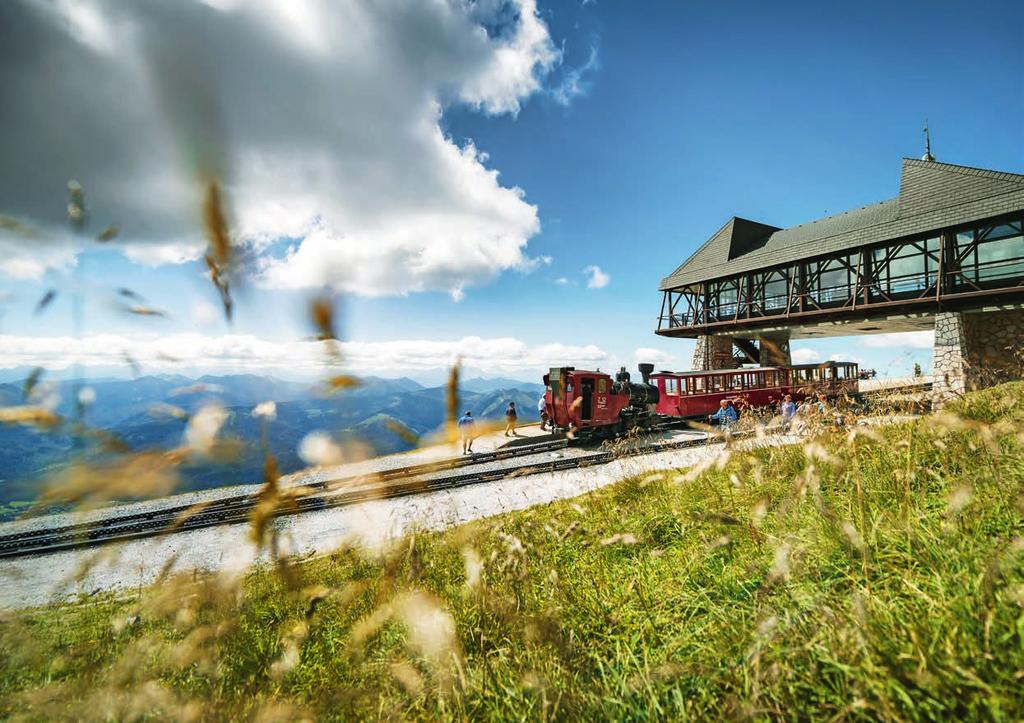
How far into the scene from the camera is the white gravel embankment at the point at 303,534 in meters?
7.90

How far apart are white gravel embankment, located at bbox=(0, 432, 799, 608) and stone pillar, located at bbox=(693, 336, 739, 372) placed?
17.5 metres

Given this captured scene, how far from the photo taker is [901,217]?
20.1m

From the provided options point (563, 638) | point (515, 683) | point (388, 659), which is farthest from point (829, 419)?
point (388, 659)

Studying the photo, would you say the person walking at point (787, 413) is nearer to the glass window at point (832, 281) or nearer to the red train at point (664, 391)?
the red train at point (664, 391)

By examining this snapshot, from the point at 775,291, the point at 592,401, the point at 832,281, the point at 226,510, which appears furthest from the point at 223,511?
the point at 775,291

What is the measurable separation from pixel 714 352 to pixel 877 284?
30.5 feet

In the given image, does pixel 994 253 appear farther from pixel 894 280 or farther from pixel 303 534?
pixel 303 534

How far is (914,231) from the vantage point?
63.0ft

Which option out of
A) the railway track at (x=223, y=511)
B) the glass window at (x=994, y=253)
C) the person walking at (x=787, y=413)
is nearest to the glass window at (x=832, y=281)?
the glass window at (x=994, y=253)

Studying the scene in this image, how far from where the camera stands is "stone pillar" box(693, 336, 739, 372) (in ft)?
94.6

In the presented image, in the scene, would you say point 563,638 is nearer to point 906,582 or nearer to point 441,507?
point 906,582

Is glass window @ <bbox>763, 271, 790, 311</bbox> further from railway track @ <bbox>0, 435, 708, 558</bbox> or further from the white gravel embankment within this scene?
the white gravel embankment

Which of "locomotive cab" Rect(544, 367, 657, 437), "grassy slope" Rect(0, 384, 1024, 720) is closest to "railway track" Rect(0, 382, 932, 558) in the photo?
"locomotive cab" Rect(544, 367, 657, 437)

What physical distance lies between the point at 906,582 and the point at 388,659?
3.07m
